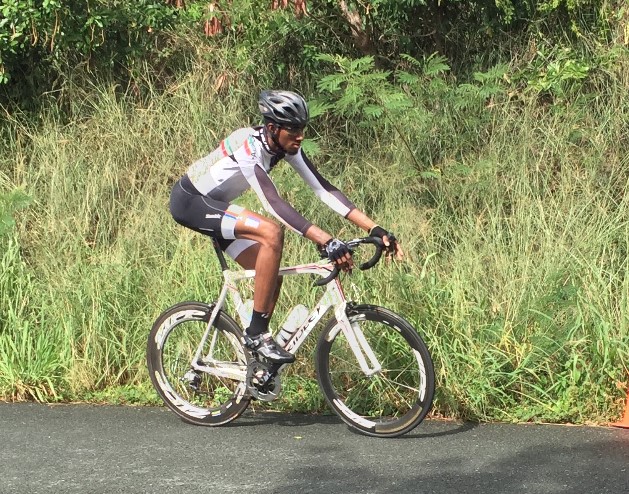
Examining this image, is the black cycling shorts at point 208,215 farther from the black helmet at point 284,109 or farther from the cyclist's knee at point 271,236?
the black helmet at point 284,109

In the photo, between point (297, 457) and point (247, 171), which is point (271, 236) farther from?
point (297, 457)

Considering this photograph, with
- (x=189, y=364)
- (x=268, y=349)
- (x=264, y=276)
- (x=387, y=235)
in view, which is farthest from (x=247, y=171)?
(x=189, y=364)

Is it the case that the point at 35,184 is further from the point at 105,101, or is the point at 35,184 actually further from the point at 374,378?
the point at 374,378

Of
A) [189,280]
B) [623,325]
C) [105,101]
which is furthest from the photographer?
[105,101]

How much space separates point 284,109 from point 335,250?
954mm

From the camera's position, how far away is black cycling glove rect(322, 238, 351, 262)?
19.0ft

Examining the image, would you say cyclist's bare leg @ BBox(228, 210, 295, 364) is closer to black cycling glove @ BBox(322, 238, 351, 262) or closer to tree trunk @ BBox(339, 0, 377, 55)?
black cycling glove @ BBox(322, 238, 351, 262)

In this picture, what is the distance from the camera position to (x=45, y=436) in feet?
20.9

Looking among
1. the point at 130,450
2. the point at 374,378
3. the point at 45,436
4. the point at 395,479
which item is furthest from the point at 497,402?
the point at 45,436

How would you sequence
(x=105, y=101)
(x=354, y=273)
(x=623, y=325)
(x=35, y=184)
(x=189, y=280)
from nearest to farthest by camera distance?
(x=623, y=325) < (x=354, y=273) < (x=189, y=280) < (x=35, y=184) < (x=105, y=101)

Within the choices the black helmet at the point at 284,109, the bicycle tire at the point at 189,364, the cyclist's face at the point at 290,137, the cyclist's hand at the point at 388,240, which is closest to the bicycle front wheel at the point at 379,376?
the cyclist's hand at the point at 388,240

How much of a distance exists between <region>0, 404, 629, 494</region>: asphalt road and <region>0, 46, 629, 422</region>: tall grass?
459mm

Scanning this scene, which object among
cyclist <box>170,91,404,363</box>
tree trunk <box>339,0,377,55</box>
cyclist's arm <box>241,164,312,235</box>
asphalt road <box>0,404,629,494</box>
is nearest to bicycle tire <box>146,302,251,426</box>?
asphalt road <box>0,404,629,494</box>

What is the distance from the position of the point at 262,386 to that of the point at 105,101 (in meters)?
5.62
